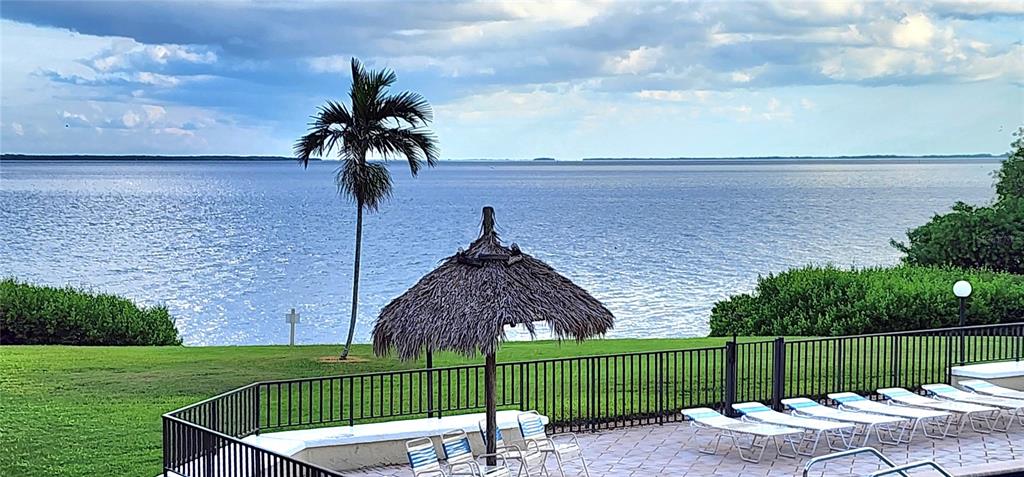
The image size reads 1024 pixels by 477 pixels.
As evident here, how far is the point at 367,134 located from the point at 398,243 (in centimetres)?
5976

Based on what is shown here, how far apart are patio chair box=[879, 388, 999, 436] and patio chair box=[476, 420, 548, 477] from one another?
5131mm

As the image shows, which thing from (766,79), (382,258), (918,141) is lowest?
(382,258)

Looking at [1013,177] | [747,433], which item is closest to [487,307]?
[747,433]

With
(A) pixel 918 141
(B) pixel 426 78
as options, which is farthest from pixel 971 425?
(B) pixel 426 78

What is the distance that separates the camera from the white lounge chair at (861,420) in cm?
1272

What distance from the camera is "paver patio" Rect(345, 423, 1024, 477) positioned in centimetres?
1169

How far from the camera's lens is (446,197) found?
135625mm

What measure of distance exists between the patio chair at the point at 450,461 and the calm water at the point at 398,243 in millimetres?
26565

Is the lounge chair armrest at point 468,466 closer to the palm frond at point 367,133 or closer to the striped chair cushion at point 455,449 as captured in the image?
the striped chair cushion at point 455,449

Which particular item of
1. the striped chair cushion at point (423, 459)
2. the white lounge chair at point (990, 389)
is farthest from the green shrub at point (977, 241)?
the striped chair cushion at point (423, 459)

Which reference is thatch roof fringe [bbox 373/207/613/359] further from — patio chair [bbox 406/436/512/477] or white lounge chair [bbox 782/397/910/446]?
white lounge chair [bbox 782/397/910/446]

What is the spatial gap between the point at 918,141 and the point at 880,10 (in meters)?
13.5

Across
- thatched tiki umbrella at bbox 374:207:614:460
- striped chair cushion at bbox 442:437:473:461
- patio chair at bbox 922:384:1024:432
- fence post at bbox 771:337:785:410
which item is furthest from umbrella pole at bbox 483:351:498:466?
patio chair at bbox 922:384:1024:432

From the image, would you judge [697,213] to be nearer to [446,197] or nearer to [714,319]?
[446,197]
